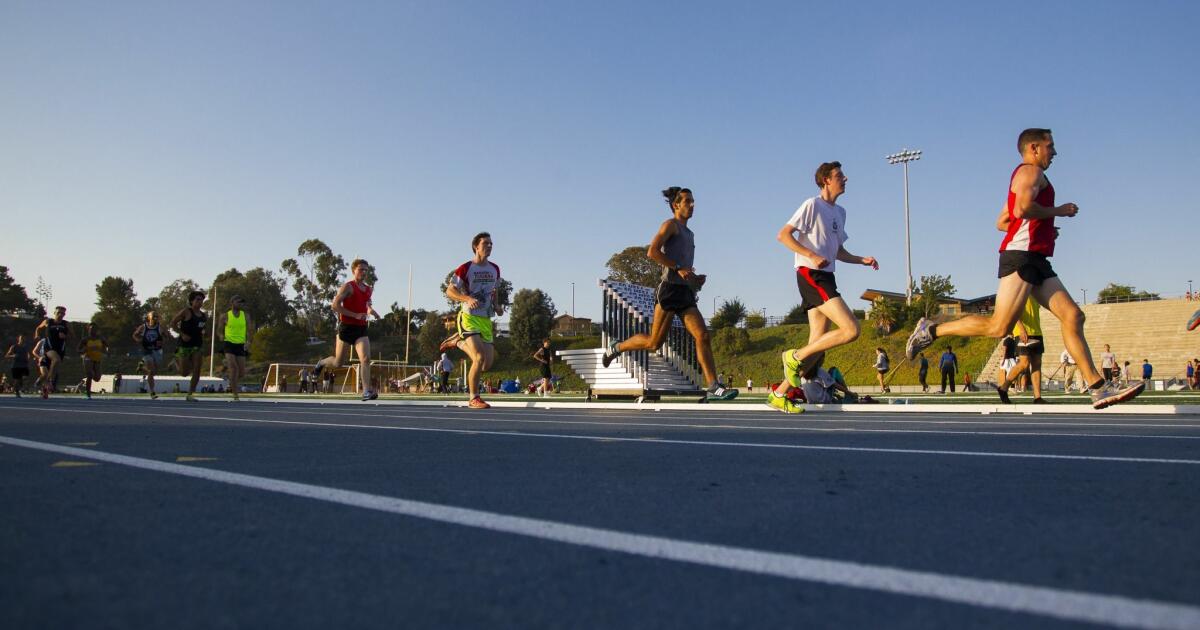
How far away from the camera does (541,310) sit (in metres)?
81.0

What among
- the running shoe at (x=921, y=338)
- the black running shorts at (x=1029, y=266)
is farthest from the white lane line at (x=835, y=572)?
the running shoe at (x=921, y=338)

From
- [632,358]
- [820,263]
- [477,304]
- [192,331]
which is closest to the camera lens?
[820,263]

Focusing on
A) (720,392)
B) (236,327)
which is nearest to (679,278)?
(720,392)

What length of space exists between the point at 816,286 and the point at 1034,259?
6.99 ft

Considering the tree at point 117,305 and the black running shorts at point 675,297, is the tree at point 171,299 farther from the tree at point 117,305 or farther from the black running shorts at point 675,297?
the black running shorts at point 675,297

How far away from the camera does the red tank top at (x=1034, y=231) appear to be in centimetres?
757

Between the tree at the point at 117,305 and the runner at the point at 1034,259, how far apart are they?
98.5m

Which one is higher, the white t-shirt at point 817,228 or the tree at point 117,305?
the tree at point 117,305

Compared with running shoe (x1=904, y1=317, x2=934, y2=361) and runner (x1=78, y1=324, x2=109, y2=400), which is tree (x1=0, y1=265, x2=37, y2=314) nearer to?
runner (x1=78, y1=324, x2=109, y2=400)

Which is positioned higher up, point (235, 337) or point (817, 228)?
point (817, 228)

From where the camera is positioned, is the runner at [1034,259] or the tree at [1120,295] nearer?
the runner at [1034,259]

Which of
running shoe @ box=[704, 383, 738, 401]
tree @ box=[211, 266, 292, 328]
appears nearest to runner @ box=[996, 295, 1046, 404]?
running shoe @ box=[704, 383, 738, 401]

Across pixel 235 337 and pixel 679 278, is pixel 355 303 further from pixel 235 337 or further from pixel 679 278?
pixel 679 278

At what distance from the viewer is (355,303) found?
14.0m
